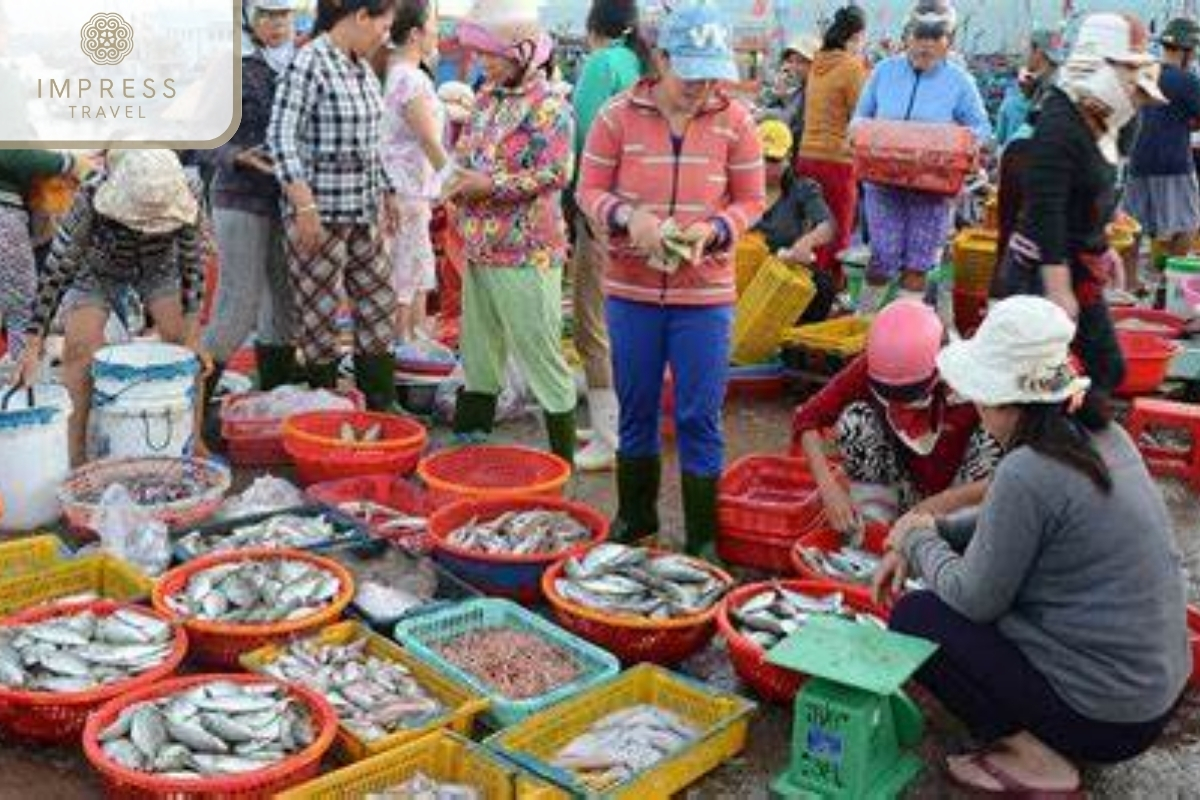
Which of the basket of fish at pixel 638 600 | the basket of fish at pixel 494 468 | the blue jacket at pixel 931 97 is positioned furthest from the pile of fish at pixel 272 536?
the blue jacket at pixel 931 97

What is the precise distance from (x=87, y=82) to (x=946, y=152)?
15.6 ft

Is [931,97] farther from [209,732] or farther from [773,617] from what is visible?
[209,732]

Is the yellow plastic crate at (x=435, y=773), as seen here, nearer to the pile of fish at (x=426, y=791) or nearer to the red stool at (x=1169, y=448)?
the pile of fish at (x=426, y=791)

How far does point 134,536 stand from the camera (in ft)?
15.3

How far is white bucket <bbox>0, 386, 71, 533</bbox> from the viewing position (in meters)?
5.17

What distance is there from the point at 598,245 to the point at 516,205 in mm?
742

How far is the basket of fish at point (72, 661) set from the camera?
11.9 feet

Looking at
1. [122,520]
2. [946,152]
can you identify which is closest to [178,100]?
[122,520]

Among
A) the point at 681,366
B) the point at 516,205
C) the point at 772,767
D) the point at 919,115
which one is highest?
the point at 919,115

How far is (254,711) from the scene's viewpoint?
140 inches

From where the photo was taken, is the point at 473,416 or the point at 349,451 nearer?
the point at 349,451

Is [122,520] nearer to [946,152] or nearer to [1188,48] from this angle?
[946,152]

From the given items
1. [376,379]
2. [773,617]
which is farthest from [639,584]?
[376,379]

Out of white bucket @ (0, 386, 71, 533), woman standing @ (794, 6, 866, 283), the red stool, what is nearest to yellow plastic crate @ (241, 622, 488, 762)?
white bucket @ (0, 386, 71, 533)
